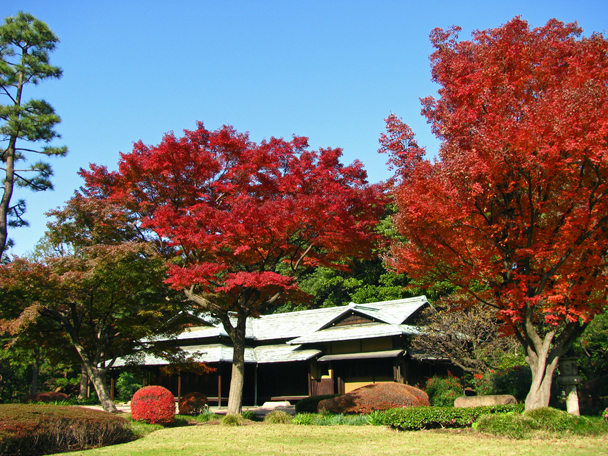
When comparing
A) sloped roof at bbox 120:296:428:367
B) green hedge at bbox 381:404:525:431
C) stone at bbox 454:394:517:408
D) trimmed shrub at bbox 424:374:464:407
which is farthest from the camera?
sloped roof at bbox 120:296:428:367

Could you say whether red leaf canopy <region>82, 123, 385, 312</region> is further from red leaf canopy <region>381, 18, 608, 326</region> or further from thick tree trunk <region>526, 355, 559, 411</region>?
thick tree trunk <region>526, 355, 559, 411</region>

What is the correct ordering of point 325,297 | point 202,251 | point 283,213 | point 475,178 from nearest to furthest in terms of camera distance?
point 475,178
point 283,213
point 202,251
point 325,297

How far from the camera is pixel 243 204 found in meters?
15.6

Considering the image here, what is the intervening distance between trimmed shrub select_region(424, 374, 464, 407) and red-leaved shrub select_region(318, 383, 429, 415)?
3.33 meters

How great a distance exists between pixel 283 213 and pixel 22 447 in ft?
29.5

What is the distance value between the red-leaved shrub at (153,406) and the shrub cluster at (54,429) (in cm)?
301

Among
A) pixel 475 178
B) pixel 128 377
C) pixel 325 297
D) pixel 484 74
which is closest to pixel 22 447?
pixel 475 178

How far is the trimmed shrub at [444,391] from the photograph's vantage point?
2069 cm

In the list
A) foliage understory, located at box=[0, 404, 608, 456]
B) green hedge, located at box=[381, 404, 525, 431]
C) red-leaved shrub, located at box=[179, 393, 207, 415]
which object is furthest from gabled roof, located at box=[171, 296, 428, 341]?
foliage understory, located at box=[0, 404, 608, 456]

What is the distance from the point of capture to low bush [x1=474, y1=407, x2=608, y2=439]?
11.1 meters

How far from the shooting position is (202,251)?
17703 millimetres

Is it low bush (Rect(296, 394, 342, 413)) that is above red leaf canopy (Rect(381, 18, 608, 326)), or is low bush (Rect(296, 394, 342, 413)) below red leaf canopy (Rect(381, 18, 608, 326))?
below

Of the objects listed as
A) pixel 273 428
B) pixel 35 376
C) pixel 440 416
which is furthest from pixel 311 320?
pixel 35 376

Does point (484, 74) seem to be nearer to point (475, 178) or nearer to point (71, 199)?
point (475, 178)
